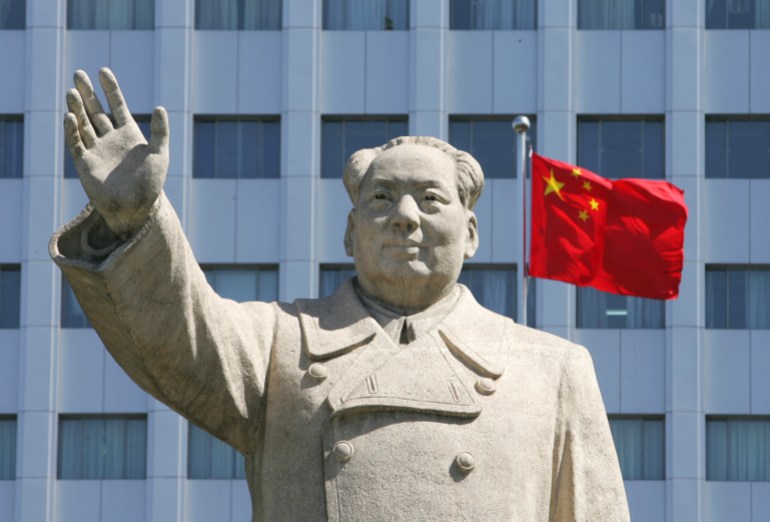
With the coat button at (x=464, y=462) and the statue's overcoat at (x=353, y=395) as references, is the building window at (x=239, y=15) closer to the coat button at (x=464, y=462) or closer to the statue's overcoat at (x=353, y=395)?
the statue's overcoat at (x=353, y=395)

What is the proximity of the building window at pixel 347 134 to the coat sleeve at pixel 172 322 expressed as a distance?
103ft

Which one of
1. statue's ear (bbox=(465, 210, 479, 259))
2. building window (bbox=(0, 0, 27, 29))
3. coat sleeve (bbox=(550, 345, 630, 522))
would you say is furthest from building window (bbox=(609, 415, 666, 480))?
coat sleeve (bbox=(550, 345, 630, 522))

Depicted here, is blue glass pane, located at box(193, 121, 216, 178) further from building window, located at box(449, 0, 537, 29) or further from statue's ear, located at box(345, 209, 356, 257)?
statue's ear, located at box(345, 209, 356, 257)

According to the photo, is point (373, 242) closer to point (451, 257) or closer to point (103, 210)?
point (451, 257)

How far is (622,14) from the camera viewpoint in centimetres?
4441

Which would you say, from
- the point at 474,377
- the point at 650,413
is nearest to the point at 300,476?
the point at 474,377

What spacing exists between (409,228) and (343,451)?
1.16 meters

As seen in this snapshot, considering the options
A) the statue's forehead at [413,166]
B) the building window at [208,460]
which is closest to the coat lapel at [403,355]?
the statue's forehead at [413,166]

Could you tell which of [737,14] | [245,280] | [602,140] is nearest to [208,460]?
[245,280]

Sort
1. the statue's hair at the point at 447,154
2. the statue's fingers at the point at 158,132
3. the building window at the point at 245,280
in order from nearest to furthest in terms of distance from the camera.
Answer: the statue's fingers at the point at 158,132 < the statue's hair at the point at 447,154 < the building window at the point at 245,280

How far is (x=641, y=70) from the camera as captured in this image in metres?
43.6

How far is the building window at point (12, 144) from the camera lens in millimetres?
44250

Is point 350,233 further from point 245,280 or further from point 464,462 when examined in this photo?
point 245,280

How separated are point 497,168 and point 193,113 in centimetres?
533
